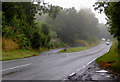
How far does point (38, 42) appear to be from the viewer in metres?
36.1

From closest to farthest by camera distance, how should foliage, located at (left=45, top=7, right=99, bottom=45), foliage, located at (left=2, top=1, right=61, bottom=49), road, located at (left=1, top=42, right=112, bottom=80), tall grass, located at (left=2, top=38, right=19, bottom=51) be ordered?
road, located at (left=1, top=42, right=112, bottom=80)
tall grass, located at (left=2, top=38, right=19, bottom=51)
foliage, located at (left=2, top=1, right=61, bottom=49)
foliage, located at (left=45, top=7, right=99, bottom=45)

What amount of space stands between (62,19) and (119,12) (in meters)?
55.6

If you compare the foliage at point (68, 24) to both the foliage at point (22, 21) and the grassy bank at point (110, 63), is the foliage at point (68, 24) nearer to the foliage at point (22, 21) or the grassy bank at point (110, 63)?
the foliage at point (22, 21)

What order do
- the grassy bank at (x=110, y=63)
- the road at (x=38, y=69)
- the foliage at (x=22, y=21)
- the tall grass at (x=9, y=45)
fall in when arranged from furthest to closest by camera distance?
1. the foliage at (x=22, y=21)
2. the tall grass at (x=9, y=45)
3. the grassy bank at (x=110, y=63)
4. the road at (x=38, y=69)

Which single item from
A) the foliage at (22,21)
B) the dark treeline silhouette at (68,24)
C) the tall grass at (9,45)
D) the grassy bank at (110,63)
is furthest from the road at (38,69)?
the dark treeline silhouette at (68,24)

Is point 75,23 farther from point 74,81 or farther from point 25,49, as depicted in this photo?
point 74,81

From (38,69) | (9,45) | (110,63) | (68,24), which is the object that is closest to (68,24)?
(68,24)

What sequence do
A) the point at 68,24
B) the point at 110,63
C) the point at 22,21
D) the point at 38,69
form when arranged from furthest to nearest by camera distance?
the point at 68,24 < the point at 22,21 < the point at 110,63 < the point at 38,69

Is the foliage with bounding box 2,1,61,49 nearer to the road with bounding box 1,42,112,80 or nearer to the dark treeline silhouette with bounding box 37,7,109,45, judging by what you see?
the road with bounding box 1,42,112,80

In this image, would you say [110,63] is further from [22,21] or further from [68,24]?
[68,24]

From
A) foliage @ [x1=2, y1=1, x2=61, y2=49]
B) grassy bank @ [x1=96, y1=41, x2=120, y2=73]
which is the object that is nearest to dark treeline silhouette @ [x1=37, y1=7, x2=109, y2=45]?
foliage @ [x1=2, y1=1, x2=61, y2=49]

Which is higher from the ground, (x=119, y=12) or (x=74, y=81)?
(x=119, y=12)

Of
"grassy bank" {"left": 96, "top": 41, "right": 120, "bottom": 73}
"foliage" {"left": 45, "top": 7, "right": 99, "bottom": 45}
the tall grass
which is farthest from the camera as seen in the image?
"foliage" {"left": 45, "top": 7, "right": 99, "bottom": 45}

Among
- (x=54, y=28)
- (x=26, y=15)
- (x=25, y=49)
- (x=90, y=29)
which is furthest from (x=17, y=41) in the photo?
(x=90, y=29)
